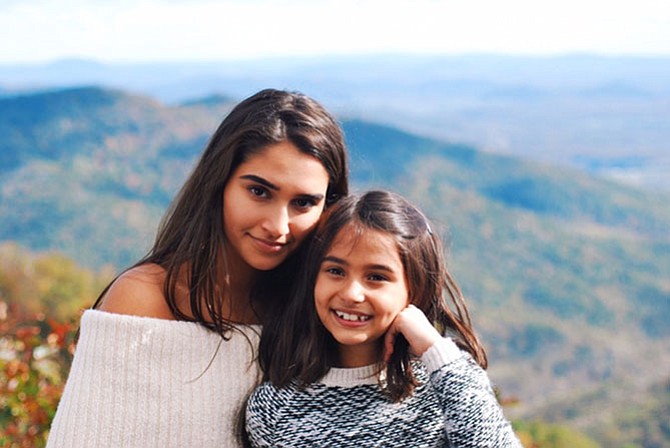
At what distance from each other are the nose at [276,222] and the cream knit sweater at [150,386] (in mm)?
312

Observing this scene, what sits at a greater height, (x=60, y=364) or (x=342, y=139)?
(x=342, y=139)

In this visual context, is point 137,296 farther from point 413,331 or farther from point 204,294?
point 413,331

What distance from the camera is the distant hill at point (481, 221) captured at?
44219 millimetres

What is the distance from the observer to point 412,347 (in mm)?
2004

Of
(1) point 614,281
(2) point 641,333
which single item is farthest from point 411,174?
(2) point 641,333

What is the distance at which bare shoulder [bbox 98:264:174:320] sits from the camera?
2.14 metres

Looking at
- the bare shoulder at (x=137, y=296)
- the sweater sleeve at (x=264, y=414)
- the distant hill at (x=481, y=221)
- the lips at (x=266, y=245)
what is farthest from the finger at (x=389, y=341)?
the distant hill at (x=481, y=221)

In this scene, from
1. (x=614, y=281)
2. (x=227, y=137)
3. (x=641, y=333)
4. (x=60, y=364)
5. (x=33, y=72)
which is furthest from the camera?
(x=33, y=72)

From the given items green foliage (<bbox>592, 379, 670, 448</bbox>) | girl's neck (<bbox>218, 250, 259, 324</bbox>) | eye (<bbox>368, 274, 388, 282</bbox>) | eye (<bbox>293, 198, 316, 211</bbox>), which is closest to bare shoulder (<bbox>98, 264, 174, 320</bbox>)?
girl's neck (<bbox>218, 250, 259, 324</bbox>)

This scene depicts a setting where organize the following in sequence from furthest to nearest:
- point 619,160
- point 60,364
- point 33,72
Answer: point 33,72 → point 619,160 → point 60,364

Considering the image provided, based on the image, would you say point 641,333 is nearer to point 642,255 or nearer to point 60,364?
point 642,255

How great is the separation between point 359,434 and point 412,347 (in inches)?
9.0

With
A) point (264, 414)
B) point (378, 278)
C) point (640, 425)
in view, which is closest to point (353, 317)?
point (378, 278)

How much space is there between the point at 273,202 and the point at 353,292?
0.32 metres
